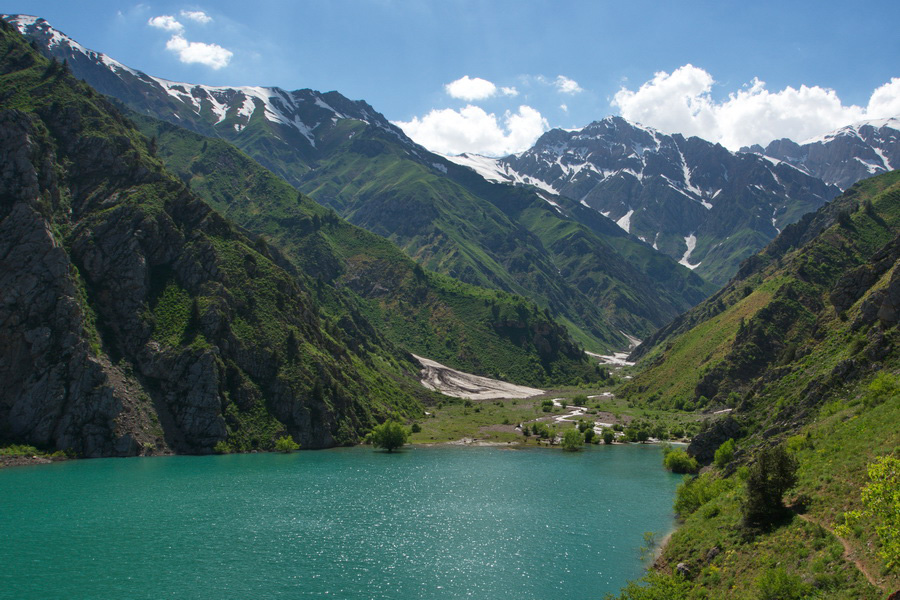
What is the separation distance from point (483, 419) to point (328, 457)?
71621 millimetres

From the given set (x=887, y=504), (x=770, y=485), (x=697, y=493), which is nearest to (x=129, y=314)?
(x=697, y=493)

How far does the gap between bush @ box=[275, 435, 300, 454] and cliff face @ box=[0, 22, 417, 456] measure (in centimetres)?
277

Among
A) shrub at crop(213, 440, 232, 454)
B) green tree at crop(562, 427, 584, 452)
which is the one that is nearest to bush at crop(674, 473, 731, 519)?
green tree at crop(562, 427, 584, 452)

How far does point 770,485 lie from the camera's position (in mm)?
45875

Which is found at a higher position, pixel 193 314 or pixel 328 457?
pixel 193 314

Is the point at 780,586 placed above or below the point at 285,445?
above

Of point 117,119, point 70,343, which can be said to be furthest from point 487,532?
point 117,119

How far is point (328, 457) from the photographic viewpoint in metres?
131

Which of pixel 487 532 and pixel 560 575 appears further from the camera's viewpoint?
pixel 487 532

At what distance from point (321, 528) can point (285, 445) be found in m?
63.7

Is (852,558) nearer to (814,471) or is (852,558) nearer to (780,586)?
(780,586)

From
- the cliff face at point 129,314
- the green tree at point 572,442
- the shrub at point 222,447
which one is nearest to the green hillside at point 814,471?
the green tree at point 572,442

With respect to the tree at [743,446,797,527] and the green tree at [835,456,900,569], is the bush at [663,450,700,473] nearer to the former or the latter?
the tree at [743,446,797,527]

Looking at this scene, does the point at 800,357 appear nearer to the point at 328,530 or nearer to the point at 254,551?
the point at 328,530
